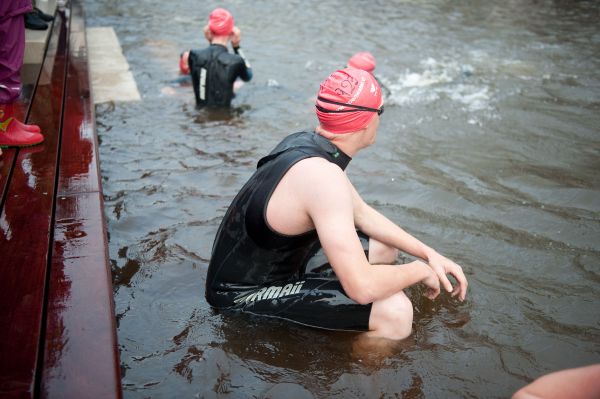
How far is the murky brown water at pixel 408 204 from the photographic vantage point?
310 cm

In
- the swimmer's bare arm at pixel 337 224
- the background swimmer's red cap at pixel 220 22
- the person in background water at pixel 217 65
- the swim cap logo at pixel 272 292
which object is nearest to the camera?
the swimmer's bare arm at pixel 337 224

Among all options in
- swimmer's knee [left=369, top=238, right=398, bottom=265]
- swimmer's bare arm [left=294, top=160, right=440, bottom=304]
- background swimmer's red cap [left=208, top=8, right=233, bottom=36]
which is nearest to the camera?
swimmer's bare arm [left=294, top=160, right=440, bottom=304]

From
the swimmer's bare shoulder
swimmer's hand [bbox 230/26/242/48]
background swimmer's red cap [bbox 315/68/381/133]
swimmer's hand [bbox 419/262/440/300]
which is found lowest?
swimmer's hand [bbox 419/262/440/300]

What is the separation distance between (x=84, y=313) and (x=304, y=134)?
4.73 feet

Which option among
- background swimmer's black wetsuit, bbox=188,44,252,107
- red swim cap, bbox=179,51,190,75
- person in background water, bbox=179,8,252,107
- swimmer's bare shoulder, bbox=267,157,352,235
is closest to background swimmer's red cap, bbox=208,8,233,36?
person in background water, bbox=179,8,252,107

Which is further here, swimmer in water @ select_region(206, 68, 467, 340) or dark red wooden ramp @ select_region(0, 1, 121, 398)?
swimmer in water @ select_region(206, 68, 467, 340)

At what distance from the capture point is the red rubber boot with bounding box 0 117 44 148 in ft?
14.2

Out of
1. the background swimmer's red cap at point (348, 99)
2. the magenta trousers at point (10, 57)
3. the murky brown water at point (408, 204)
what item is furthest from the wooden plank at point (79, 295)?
the background swimmer's red cap at point (348, 99)

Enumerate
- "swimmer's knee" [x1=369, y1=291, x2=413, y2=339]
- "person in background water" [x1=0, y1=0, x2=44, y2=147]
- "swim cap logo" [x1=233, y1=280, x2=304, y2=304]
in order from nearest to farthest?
"swimmer's knee" [x1=369, y1=291, x2=413, y2=339] < "swim cap logo" [x1=233, y1=280, x2=304, y2=304] < "person in background water" [x1=0, y1=0, x2=44, y2=147]

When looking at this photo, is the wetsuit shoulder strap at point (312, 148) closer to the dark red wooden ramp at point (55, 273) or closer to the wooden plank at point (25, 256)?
the dark red wooden ramp at point (55, 273)

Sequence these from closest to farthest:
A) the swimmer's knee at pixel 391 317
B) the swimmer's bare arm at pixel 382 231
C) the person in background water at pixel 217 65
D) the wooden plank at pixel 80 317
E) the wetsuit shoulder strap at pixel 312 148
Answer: the wooden plank at pixel 80 317
the wetsuit shoulder strap at pixel 312 148
the swimmer's knee at pixel 391 317
the swimmer's bare arm at pixel 382 231
the person in background water at pixel 217 65

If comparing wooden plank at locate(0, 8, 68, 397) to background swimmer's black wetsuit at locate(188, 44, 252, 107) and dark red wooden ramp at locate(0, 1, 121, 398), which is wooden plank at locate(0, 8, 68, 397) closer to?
dark red wooden ramp at locate(0, 1, 121, 398)

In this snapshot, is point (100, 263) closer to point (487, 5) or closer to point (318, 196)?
point (318, 196)

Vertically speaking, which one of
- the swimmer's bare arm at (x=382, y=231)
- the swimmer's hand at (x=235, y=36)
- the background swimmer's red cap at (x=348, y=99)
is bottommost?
the swimmer's bare arm at (x=382, y=231)
